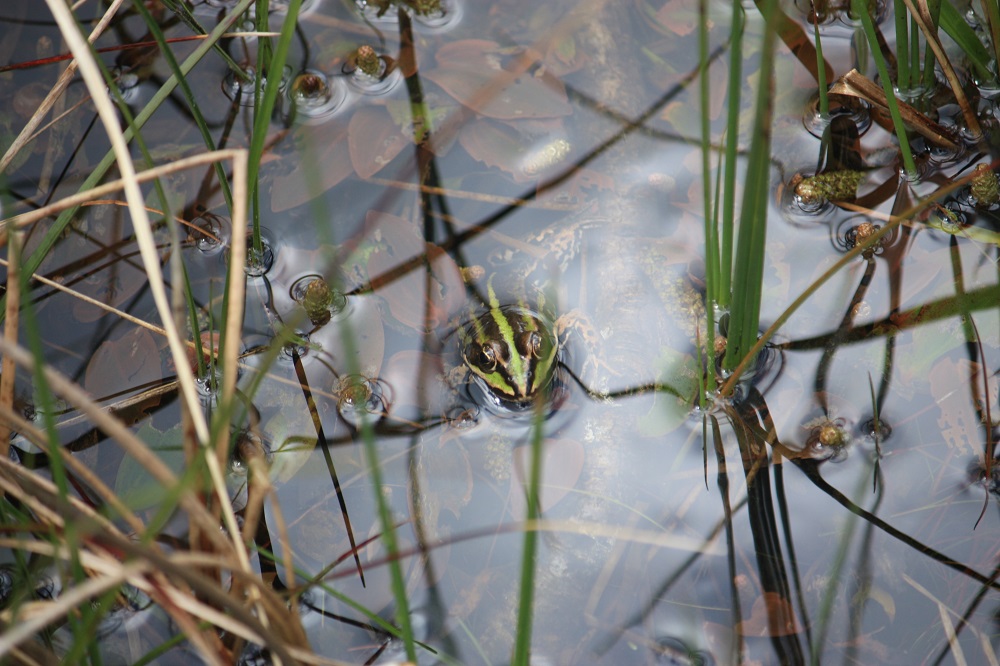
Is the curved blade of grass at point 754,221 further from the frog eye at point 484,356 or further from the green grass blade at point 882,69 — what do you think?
the frog eye at point 484,356

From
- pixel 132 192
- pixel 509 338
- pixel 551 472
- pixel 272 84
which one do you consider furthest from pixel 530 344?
pixel 132 192

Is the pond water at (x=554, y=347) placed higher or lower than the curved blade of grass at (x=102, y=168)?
lower

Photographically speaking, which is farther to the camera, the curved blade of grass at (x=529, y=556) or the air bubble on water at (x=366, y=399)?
the air bubble on water at (x=366, y=399)

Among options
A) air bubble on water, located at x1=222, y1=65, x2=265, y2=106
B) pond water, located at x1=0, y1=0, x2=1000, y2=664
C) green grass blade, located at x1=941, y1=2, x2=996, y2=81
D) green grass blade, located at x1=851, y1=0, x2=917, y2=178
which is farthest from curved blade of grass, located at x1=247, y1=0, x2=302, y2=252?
green grass blade, located at x1=941, y1=2, x2=996, y2=81

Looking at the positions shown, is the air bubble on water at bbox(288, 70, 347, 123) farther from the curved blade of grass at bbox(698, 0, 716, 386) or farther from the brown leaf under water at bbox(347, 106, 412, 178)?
the curved blade of grass at bbox(698, 0, 716, 386)

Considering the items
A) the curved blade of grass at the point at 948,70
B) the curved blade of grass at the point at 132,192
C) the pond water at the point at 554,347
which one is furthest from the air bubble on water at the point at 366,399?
the curved blade of grass at the point at 948,70

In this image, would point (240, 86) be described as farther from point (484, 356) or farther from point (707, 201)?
point (707, 201)

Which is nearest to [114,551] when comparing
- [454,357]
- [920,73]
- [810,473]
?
[454,357]

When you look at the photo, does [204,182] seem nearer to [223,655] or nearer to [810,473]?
[223,655]
